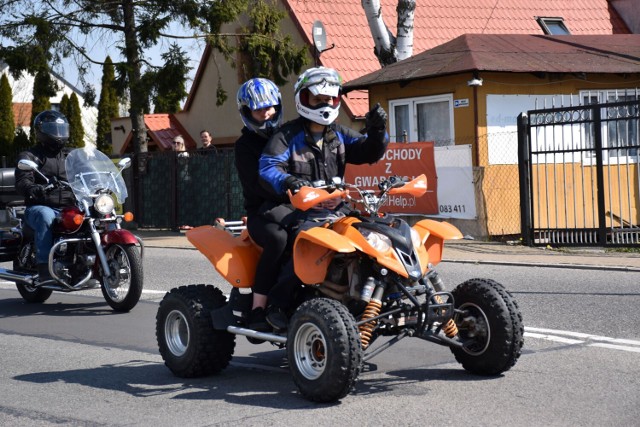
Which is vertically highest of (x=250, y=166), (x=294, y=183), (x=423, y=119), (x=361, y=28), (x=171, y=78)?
(x=361, y=28)

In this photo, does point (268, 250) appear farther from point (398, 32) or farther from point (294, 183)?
point (398, 32)

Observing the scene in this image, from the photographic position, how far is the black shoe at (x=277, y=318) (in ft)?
23.0

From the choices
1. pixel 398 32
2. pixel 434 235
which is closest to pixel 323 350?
pixel 434 235

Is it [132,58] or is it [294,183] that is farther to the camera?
[132,58]

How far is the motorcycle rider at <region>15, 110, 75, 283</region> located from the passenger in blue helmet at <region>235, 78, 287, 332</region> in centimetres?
421

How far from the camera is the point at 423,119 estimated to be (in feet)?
70.3

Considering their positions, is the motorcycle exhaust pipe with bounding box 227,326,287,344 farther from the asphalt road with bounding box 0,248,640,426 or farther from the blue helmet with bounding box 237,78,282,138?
the blue helmet with bounding box 237,78,282,138

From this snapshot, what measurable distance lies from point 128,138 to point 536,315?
27.5 metres

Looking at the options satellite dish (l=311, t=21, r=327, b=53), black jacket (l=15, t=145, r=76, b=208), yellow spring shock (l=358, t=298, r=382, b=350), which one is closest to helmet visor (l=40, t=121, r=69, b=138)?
black jacket (l=15, t=145, r=76, b=208)

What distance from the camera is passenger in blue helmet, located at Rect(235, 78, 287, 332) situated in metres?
7.11

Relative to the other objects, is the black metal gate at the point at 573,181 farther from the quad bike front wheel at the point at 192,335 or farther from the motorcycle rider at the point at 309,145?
the quad bike front wheel at the point at 192,335

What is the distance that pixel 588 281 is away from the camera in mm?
12859

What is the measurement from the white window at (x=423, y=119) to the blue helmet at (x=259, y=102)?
12.9 m

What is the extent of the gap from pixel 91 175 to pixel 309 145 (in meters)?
4.66
